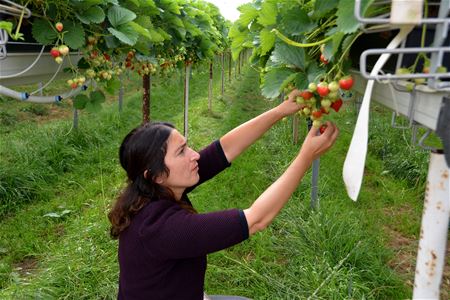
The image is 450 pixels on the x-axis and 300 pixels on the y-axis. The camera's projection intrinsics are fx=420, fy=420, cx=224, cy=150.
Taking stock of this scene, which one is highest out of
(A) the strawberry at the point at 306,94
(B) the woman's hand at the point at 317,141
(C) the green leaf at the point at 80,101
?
(A) the strawberry at the point at 306,94

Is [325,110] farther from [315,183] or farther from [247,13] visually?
[315,183]

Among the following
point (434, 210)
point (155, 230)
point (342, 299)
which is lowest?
point (342, 299)

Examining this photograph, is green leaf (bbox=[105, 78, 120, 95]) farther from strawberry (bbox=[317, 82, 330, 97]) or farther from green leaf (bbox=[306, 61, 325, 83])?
strawberry (bbox=[317, 82, 330, 97])

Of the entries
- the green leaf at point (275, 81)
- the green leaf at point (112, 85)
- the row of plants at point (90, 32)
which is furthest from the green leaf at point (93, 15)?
the green leaf at point (275, 81)

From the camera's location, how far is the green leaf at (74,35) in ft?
6.25

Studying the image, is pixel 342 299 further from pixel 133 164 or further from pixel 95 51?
pixel 95 51

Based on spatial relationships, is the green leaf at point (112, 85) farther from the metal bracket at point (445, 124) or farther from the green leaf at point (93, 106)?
the metal bracket at point (445, 124)

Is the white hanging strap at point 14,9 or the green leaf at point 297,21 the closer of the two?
the green leaf at point 297,21

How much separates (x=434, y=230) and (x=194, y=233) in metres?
0.75

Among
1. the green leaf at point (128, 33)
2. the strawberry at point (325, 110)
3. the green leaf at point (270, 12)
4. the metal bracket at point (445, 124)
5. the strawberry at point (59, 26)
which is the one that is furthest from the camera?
the green leaf at point (128, 33)

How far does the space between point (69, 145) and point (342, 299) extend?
4.21 metres

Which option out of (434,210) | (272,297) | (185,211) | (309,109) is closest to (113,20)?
(185,211)

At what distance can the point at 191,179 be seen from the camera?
5.40 ft

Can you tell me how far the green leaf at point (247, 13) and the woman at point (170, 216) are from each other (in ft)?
1.49
